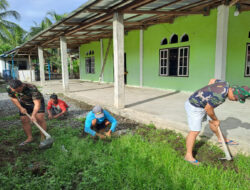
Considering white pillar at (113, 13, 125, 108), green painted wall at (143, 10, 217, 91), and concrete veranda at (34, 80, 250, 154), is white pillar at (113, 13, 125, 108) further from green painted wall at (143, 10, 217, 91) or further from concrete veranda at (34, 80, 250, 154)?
green painted wall at (143, 10, 217, 91)

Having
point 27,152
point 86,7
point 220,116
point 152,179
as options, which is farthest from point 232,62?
point 27,152

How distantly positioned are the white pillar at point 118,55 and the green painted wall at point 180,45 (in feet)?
12.0

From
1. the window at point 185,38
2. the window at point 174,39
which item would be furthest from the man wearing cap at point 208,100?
the window at point 174,39

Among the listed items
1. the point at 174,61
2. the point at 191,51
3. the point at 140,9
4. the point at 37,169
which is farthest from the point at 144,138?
the point at 174,61

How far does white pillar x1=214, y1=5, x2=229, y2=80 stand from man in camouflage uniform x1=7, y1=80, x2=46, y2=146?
6045 mm

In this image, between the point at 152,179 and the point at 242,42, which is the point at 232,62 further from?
the point at 152,179

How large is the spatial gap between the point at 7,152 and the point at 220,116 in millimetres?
4834

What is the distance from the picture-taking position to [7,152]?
141 inches

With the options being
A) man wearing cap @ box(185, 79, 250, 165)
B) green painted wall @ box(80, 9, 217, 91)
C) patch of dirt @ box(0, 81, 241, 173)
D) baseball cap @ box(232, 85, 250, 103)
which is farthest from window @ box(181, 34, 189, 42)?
baseball cap @ box(232, 85, 250, 103)

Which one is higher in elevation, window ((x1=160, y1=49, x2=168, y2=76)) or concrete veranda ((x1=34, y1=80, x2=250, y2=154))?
window ((x1=160, y1=49, x2=168, y2=76))

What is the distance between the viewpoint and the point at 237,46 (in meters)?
7.09

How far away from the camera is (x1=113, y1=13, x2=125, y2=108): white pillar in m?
5.70

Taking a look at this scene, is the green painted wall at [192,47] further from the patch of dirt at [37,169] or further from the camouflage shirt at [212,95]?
the patch of dirt at [37,169]

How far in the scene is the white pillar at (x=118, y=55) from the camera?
570cm
